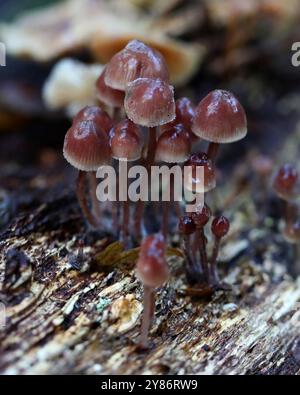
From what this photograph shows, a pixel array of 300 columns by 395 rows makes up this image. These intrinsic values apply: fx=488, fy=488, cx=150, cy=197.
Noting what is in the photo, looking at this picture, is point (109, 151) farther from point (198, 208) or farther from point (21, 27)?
point (21, 27)

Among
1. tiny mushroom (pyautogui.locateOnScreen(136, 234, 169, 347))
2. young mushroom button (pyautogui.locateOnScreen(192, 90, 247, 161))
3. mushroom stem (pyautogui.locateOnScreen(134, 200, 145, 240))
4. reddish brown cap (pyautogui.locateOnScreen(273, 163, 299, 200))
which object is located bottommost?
tiny mushroom (pyautogui.locateOnScreen(136, 234, 169, 347))

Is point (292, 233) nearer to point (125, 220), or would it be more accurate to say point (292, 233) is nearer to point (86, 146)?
point (125, 220)

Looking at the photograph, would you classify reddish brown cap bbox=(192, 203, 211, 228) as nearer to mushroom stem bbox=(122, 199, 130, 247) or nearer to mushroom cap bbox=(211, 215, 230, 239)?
mushroom cap bbox=(211, 215, 230, 239)

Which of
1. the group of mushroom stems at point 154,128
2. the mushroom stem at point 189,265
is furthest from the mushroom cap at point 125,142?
the mushroom stem at point 189,265

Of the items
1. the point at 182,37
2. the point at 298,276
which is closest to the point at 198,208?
the point at 298,276

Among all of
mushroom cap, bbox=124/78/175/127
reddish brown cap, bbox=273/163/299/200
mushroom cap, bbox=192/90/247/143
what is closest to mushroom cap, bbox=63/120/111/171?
mushroom cap, bbox=124/78/175/127
